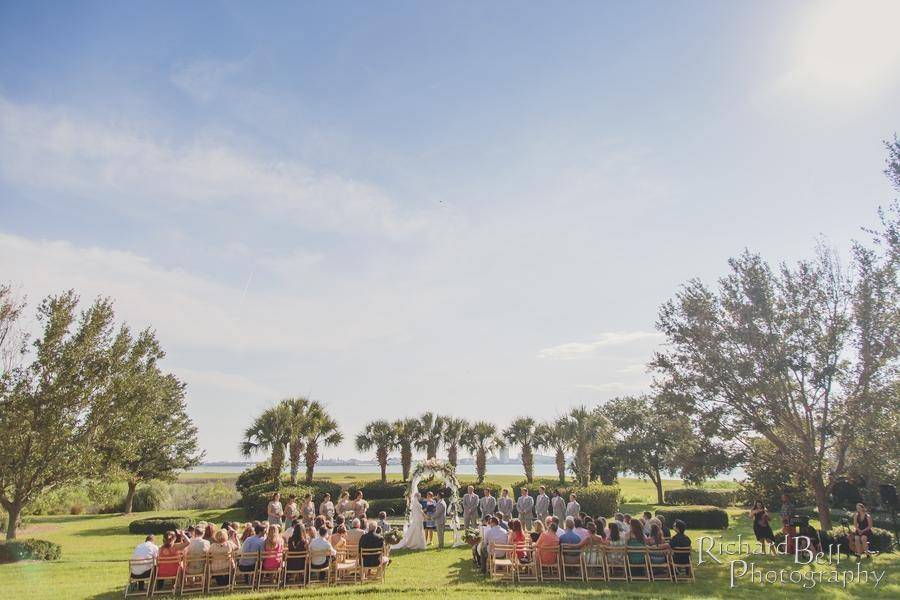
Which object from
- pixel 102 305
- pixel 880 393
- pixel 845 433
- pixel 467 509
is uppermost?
pixel 102 305

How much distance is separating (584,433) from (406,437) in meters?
12.2

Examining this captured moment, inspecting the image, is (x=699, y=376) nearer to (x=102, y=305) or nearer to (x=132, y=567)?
(x=132, y=567)

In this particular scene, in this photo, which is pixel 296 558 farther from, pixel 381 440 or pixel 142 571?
pixel 381 440

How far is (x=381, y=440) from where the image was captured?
124 ft

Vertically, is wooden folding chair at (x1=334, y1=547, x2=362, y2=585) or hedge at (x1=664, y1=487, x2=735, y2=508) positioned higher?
wooden folding chair at (x1=334, y1=547, x2=362, y2=585)

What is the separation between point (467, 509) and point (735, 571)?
915 cm

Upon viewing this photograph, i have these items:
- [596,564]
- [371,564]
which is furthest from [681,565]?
[371,564]

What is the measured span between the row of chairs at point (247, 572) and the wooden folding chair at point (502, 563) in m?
2.51

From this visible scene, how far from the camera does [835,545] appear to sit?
15109 millimetres

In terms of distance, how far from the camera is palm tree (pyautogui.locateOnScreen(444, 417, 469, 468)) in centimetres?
3919

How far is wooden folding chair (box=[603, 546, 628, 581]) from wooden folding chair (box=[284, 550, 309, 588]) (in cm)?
668

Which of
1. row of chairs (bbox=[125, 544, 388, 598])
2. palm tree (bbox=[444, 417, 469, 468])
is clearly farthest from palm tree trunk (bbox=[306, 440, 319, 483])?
row of chairs (bbox=[125, 544, 388, 598])

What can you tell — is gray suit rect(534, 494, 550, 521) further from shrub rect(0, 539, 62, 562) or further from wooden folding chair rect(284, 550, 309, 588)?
shrub rect(0, 539, 62, 562)

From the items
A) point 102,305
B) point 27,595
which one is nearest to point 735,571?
point 27,595
